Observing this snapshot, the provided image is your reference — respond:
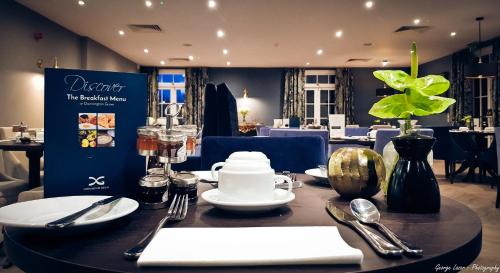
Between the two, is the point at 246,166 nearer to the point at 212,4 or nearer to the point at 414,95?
the point at 414,95

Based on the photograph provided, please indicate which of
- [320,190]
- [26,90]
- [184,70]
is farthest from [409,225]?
[184,70]

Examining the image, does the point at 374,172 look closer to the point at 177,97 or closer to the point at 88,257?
the point at 88,257

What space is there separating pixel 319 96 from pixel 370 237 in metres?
12.6

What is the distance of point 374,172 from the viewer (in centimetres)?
79

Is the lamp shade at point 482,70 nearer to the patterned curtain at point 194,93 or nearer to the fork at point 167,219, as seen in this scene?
the fork at point 167,219

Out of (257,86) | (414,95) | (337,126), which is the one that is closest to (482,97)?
(337,126)

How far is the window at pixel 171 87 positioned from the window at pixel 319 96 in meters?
4.64

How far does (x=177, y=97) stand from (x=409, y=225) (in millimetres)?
12506

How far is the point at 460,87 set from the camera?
30.7 ft

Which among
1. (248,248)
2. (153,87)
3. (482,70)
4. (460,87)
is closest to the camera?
(248,248)

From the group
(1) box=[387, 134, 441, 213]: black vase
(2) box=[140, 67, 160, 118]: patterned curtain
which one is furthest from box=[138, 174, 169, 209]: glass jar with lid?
(2) box=[140, 67, 160, 118]: patterned curtain

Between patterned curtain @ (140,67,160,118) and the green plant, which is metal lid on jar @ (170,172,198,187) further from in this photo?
patterned curtain @ (140,67,160,118)

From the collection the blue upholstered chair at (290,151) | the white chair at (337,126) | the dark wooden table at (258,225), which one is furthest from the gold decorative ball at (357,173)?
the white chair at (337,126)

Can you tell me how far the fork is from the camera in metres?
0.44
